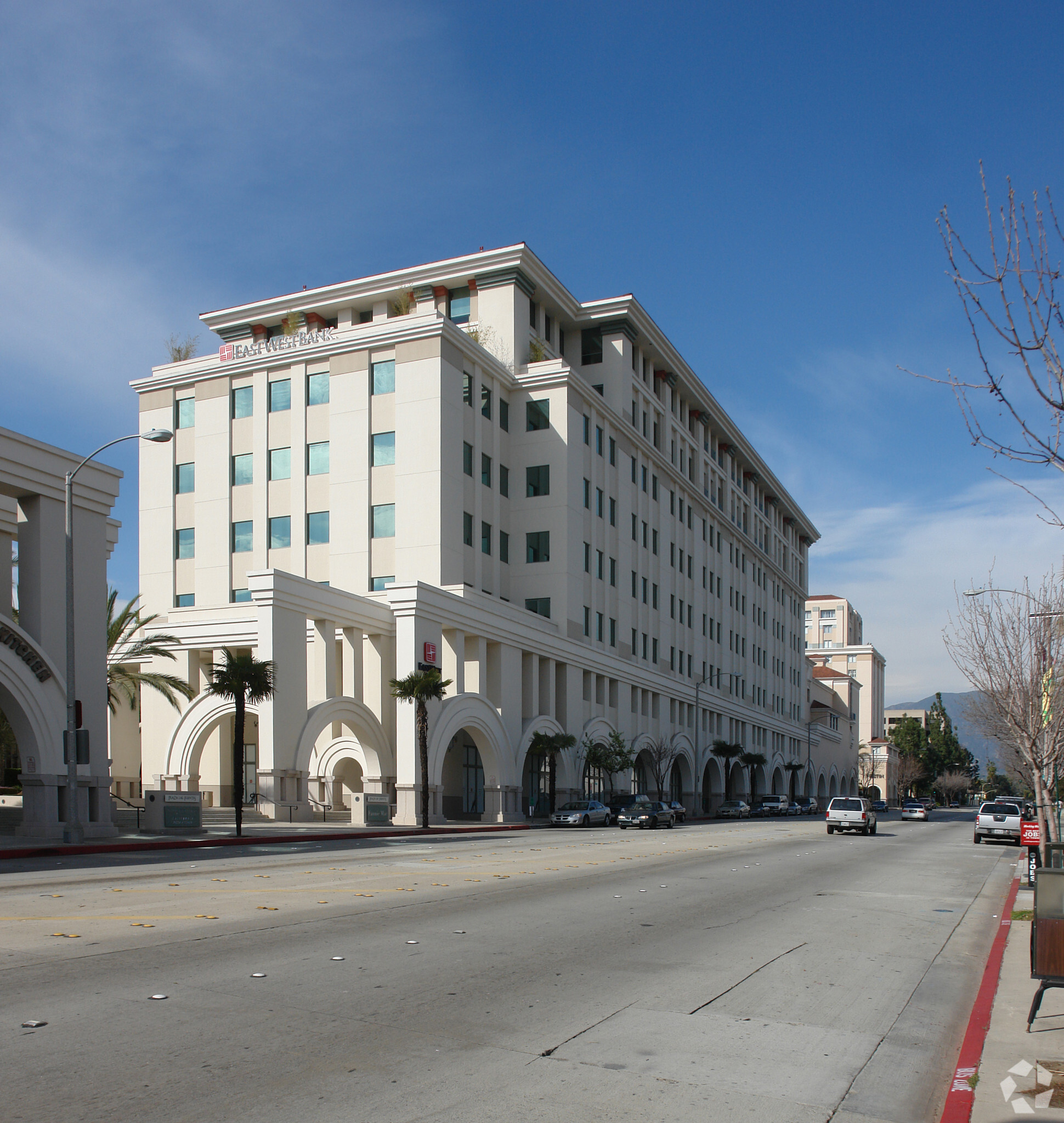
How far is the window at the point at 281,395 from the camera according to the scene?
Result: 5838cm

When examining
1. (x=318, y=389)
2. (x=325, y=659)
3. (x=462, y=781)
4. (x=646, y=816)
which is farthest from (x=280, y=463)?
(x=646, y=816)

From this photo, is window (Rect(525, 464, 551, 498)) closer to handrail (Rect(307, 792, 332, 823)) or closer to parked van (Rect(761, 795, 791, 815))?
handrail (Rect(307, 792, 332, 823))

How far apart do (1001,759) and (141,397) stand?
172 ft

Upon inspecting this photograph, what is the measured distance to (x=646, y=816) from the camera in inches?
1918

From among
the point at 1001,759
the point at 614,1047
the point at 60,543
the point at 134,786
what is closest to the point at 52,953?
the point at 614,1047

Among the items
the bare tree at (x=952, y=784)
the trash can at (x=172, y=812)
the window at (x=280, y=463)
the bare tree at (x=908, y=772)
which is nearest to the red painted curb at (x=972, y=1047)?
the trash can at (x=172, y=812)

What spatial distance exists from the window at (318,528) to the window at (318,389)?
19.5 feet

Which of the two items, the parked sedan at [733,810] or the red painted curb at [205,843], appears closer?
the red painted curb at [205,843]

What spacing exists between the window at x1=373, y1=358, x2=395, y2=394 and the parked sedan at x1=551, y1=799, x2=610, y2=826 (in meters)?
22.5

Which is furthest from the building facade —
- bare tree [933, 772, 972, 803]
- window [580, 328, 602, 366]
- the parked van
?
bare tree [933, 772, 972, 803]

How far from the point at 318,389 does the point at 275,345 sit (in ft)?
14.3

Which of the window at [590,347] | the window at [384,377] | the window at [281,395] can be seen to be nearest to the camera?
the window at [384,377]

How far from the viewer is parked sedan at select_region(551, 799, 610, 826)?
49.1 meters

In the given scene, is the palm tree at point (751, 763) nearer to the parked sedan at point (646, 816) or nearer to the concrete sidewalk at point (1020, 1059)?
the parked sedan at point (646, 816)
